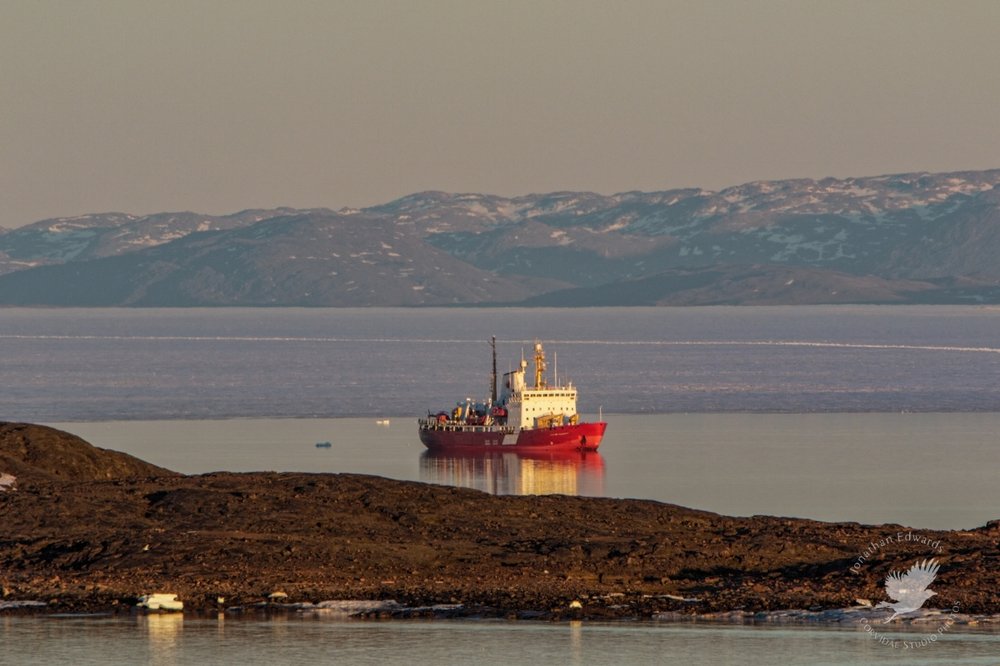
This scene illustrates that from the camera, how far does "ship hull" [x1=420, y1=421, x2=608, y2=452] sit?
Result: 10762 centimetres

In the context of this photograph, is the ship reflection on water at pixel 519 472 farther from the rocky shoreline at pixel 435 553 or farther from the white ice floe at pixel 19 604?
the white ice floe at pixel 19 604

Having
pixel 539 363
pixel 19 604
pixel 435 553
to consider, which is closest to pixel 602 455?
pixel 539 363

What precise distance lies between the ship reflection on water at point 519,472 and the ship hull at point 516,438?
88 cm

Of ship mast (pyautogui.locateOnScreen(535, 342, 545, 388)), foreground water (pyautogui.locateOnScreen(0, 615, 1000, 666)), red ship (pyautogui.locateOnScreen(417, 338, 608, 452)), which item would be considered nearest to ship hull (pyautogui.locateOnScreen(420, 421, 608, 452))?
red ship (pyautogui.locateOnScreen(417, 338, 608, 452))

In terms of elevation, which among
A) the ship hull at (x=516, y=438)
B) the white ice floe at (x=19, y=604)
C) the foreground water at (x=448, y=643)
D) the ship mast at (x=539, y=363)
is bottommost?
the foreground water at (x=448, y=643)

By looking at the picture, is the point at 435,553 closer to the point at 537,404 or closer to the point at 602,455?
the point at 602,455

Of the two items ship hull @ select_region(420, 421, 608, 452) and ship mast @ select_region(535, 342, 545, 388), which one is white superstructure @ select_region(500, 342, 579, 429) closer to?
ship mast @ select_region(535, 342, 545, 388)

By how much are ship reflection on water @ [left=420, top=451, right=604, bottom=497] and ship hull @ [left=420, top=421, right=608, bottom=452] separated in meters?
0.88

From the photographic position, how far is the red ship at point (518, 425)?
4309 inches

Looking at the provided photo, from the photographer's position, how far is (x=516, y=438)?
114 metres

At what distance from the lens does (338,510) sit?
48750 millimetres

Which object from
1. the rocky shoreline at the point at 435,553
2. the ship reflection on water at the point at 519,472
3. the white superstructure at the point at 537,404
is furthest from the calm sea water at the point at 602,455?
the white superstructure at the point at 537,404

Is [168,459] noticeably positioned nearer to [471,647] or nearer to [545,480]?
[545,480]

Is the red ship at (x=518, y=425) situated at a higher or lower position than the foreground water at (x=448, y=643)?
higher
